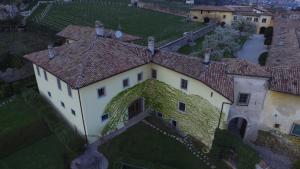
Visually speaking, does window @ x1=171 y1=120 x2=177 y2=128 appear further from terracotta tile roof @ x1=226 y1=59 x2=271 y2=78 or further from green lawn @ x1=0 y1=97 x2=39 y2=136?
green lawn @ x1=0 y1=97 x2=39 y2=136

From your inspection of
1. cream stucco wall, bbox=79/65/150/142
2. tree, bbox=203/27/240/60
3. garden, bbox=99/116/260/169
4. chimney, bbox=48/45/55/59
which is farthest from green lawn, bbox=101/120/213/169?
tree, bbox=203/27/240/60

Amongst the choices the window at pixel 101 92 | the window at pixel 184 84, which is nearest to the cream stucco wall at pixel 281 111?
the window at pixel 184 84

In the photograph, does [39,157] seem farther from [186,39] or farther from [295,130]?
[186,39]

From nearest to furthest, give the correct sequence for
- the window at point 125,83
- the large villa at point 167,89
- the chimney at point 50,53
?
the large villa at point 167,89
the window at point 125,83
the chimney at point 50,53

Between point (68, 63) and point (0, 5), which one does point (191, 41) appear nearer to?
point (68, 63)

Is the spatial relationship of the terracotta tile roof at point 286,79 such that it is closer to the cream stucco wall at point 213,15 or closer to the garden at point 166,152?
the garden at point 166,152

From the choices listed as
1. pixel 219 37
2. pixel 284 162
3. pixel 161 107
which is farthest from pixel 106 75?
pixel 219 37
